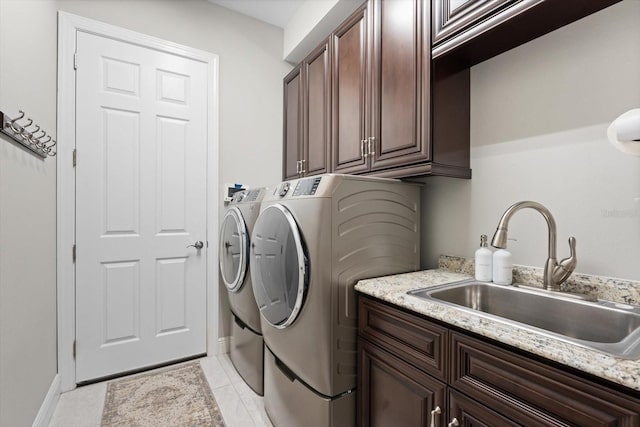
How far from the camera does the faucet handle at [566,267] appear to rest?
3.76 feet

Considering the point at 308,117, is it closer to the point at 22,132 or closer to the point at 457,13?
the point at 457,13

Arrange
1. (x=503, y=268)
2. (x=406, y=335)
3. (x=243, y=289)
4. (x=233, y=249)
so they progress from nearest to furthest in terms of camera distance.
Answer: (x=406, y=335) → (x=503, y=268) → (x=243, y=289) → (x=233, y=249)

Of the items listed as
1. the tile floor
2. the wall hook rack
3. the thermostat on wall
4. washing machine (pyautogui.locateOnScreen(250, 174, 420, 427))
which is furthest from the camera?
the thermostat on wall

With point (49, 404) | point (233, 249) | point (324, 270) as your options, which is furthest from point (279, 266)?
point (49, 404)

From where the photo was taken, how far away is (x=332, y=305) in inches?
51.1

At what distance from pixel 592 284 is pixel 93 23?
3204mm

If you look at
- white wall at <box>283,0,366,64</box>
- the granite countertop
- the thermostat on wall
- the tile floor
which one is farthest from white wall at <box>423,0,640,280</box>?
the thermostat on wall

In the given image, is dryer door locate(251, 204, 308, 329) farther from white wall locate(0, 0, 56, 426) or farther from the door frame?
the door frame

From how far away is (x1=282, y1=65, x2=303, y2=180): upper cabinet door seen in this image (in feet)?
8.00

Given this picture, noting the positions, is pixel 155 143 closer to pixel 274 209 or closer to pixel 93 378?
pixel 274 209

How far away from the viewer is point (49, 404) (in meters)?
1.73

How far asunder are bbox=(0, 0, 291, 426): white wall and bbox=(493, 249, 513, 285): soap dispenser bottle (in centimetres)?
198

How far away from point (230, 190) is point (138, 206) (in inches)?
27.2

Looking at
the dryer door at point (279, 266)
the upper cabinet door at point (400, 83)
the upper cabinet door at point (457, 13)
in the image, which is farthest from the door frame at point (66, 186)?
the upper cabinet door at point (457, 13)
